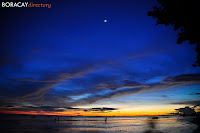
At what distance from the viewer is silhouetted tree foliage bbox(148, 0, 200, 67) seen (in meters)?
6.54

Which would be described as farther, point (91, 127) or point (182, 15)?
point (91, 127)

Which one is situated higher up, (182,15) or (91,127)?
(182,15)

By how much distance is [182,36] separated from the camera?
7820mm

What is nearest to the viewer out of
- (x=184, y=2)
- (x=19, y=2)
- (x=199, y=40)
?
(x=184, y=2)

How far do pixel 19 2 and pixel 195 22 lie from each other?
758 inches

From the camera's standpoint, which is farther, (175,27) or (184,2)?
(175,27)

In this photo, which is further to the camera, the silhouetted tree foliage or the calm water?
the calm water

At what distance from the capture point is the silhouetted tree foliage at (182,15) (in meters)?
6.54

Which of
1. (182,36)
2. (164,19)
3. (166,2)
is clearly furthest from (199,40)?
(166,2)

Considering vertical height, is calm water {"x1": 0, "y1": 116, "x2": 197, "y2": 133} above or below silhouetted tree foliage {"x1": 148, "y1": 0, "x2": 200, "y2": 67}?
below

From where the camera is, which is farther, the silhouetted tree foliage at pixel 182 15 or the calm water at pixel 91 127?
the calm water at pixel 91 127

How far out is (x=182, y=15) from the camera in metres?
6.76

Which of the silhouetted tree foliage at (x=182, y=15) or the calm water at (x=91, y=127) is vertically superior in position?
the silhouetted tree foliage at (x=182, y=15)

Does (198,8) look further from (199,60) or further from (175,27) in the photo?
(199,60)
